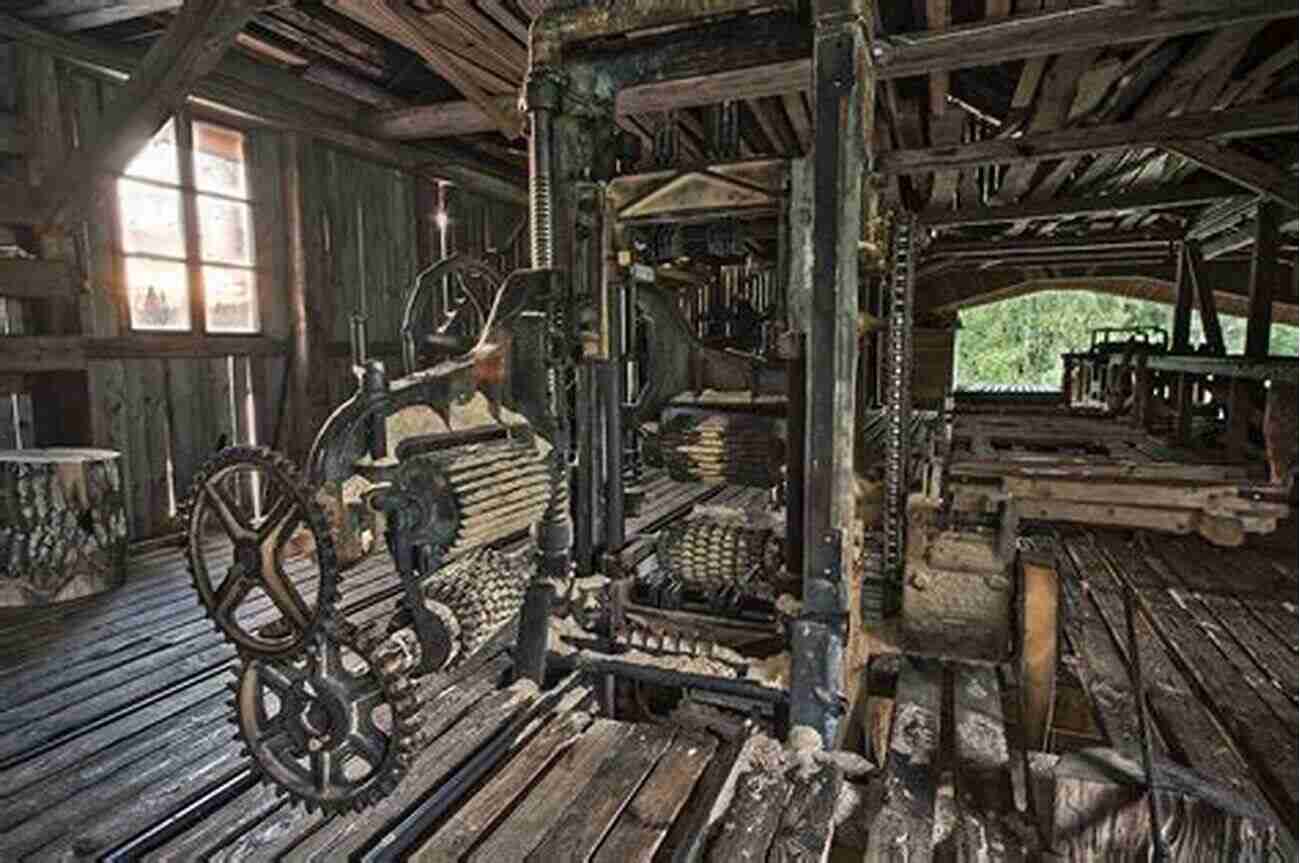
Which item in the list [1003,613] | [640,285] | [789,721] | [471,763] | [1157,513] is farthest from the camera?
[1157,513]

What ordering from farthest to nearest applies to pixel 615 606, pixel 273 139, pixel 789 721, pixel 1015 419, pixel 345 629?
pixel 1015 419
pixel 273 139
pixel 615 606
pixel 789 721
pixel 345 629

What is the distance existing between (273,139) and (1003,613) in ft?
22.3

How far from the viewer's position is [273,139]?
6.33 meters

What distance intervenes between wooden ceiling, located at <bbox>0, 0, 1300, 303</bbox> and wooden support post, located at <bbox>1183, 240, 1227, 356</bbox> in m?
0.34

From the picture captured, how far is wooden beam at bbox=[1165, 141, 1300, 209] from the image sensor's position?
541 cm

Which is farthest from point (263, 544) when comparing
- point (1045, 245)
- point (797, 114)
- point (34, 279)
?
point (1045, 245)

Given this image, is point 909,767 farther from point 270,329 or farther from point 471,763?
point 270,329

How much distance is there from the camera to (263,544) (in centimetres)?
199

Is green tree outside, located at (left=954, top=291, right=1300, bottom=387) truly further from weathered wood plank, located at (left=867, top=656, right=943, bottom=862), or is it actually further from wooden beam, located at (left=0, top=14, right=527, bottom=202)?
weathered wood plank, located at (left=867, top=656, right=943, bottom=862)

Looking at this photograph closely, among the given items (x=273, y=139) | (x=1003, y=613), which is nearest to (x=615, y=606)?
(x=1003, y=613)

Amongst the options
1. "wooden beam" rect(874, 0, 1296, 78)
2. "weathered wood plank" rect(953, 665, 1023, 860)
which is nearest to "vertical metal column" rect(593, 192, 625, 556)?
"weathered wood plank" rect(953, 665, 1023, 860)

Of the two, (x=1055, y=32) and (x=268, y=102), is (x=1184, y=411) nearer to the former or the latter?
(x=1055, y=32)

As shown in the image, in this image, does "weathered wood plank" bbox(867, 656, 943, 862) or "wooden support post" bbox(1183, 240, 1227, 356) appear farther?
"wooden support post" bbox(1183, 240, 1227, 356)

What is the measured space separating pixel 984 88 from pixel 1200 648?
4.61 m
